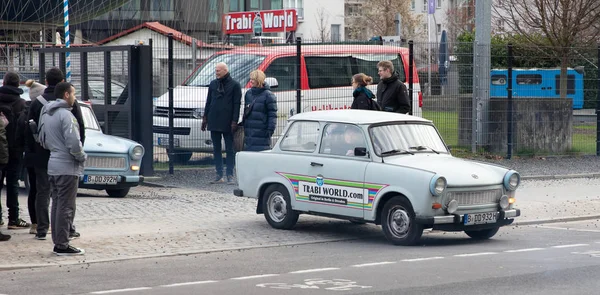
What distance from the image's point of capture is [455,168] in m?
11.5

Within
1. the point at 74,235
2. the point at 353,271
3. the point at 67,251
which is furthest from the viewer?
the point at 74,235

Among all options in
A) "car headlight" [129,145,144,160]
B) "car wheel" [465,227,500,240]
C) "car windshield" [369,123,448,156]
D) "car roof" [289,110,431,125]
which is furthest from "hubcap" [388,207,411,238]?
"car headlight" [129,145,144,160]

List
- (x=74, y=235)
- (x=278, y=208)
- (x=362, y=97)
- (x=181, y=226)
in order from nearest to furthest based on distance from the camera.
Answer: (x=74, y=235) < (x=278, y=208) < (x=181, y=226) < (x=362, y=97)

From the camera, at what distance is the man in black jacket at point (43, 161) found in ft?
36.6

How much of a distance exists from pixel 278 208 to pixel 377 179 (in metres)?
1.71

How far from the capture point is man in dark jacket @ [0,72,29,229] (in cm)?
1189

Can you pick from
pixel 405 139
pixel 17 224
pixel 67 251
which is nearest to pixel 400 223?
pixel 405 139

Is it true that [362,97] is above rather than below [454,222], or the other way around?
above

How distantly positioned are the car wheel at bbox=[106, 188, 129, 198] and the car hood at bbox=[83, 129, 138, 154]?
2.18 feet

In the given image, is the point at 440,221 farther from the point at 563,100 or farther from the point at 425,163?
the point at 563,100

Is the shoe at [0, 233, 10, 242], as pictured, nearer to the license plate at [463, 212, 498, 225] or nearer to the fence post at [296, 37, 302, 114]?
the license plate at [463, 212, 498, 225]

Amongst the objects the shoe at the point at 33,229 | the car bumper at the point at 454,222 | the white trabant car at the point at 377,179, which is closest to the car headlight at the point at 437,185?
the white trabant car at the point at 377,179

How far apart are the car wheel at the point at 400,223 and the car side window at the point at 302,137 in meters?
1.38

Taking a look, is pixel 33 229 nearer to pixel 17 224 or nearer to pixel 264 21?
pixel 17 224
